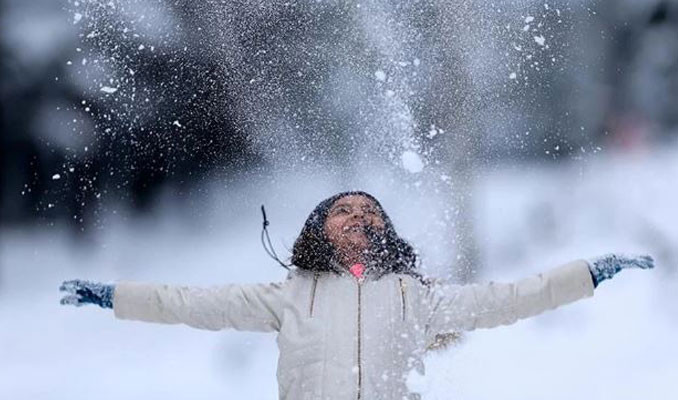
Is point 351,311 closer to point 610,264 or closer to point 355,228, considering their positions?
point 355,228

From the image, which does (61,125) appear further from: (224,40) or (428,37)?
(428,37)

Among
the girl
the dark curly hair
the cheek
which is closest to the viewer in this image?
the girl

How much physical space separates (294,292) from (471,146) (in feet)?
9.79

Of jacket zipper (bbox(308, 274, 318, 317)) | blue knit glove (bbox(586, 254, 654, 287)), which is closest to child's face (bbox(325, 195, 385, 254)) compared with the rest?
jacket zipper (bbox(308, 274, 318, 317))

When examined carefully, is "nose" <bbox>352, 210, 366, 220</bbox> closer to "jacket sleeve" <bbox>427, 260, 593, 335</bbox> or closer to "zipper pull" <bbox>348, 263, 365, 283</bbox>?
"zipper pull" <bbox>348, 263, 365, 283</bbox>

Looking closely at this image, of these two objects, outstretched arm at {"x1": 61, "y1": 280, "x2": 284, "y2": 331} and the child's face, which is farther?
the child's face

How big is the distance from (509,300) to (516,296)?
3 centimetres

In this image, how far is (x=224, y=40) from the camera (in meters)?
5.85

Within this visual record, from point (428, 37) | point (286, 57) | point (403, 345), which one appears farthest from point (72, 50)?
point (403, 345)

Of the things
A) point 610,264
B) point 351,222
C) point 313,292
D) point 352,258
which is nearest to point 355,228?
point 351,222

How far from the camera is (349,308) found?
8.98ft

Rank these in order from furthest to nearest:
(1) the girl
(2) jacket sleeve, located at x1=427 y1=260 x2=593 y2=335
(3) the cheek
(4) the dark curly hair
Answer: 1. (3) the cheek
2. (4) the dark curly hair
3. (2) jacket sleeve, located at x1=427 y1=260 x2=593 y2=335
4. (1) the girl

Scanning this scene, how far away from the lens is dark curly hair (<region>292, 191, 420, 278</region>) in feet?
9.50

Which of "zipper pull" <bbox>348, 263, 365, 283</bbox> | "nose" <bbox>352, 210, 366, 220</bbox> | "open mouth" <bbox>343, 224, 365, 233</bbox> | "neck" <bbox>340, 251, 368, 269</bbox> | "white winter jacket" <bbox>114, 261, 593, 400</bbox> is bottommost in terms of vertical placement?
"white winter jacket" <bbox>114, 261, 593, 400</bbox>
